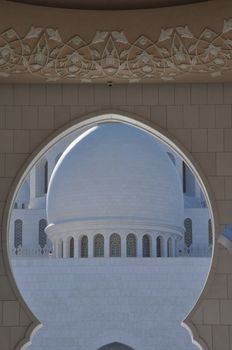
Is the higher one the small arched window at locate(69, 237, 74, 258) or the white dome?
the white dome

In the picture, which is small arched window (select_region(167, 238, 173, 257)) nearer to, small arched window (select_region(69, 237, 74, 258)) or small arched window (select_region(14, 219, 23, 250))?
small arched window (select_region(69, 237, 74, 258))

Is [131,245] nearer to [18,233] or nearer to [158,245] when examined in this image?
[158,245]

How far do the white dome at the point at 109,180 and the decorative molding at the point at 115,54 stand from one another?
16415mm

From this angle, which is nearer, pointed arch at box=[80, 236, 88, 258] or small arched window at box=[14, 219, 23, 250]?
pointed arch at box=[80, 236, 88, 258]

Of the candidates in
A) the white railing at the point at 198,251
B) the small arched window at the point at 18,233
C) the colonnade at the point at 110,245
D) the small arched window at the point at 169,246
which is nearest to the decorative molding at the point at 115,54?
the colonnade at the point at 110,245

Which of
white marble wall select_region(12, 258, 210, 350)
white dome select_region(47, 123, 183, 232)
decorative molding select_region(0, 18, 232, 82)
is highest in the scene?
decorative molding select_region(0, 18, 232, 82)

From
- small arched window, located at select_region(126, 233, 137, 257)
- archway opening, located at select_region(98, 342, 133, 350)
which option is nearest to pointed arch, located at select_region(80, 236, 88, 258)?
small arched window, located at select_region(126, 233, 137, 257)

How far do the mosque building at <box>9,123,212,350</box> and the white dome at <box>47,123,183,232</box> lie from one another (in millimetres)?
26

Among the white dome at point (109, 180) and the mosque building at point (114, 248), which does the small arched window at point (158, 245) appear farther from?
the white dome at point (109, 180)

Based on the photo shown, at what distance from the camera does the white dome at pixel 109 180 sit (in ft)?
83.9

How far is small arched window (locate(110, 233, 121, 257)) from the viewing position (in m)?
26.1

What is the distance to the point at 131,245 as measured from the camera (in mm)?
26312

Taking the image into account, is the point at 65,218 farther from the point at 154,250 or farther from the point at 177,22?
the point at 177,22

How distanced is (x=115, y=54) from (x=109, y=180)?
56.0 feet
